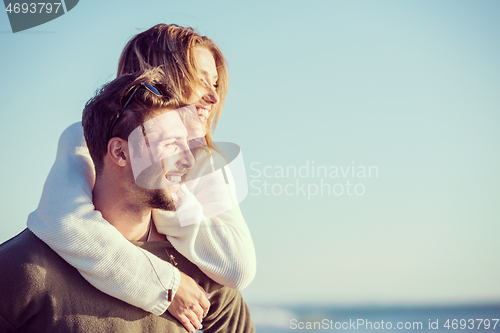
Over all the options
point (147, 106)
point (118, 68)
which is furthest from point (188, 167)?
point (118, 68)

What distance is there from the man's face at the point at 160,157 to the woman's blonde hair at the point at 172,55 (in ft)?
1.75

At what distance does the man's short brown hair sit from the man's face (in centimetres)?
4

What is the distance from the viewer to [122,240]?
1680 millimetres

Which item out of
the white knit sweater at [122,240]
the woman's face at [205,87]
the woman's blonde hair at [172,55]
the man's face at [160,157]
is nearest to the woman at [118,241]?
the white knit sweater at [122,240]

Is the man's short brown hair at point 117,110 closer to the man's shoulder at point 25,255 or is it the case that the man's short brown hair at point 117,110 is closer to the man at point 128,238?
the man at point 128,238

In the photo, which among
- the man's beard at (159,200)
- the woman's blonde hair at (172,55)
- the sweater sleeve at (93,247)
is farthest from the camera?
the woman's blonde hair at (172,55)

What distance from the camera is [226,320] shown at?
2094 mm

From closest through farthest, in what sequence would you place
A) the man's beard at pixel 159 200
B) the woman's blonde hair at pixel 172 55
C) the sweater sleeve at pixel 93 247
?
the sweater sleeve at pixel 93 247
the man's beard at pixel 159 200
the woman's blonde hair at pixel 172 55

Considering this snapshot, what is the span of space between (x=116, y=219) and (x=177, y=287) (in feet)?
1.24

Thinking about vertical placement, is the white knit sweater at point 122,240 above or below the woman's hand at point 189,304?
above

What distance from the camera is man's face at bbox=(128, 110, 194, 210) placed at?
5.89ft

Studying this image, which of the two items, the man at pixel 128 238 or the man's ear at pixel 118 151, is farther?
the man's ear at pixel 118 151

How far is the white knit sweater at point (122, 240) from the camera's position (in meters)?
1.62

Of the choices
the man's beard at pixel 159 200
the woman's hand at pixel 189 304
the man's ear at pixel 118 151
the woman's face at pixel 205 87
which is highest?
the woman's face at pixel 205 87
